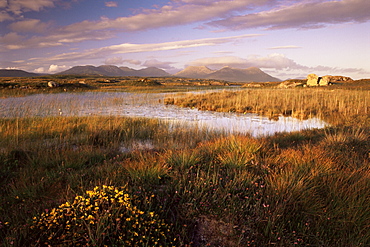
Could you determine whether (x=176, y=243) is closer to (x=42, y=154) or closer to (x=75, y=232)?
(x=75, y=232)

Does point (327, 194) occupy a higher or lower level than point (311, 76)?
lower

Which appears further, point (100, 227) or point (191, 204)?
point (191, 204)

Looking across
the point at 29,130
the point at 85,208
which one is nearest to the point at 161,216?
the point at 85,208

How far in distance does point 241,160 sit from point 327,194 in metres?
1.67

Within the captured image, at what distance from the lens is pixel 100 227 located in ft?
9.84

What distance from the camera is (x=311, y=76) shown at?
5634 centimetres

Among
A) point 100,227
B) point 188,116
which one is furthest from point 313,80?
point 100,227

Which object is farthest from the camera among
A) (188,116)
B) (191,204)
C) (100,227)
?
(188,116)

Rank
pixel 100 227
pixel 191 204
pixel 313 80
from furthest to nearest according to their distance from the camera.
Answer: pixel 313 80 → pixel 191 204 → pixel 100 227

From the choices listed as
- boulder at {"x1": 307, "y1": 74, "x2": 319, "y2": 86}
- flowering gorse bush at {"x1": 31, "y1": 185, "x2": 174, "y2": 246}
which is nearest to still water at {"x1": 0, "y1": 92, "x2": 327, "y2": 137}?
flowering gorse bush at {"x1": 31, "y1": 185, "x2": 174, "y2": 246}

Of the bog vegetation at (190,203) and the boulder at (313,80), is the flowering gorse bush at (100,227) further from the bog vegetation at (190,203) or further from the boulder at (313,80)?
the boulder at (313,80)

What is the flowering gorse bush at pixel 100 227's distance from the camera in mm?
2932

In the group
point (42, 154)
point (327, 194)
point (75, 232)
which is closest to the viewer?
point (75, 232)

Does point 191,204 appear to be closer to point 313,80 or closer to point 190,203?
point 190,203
